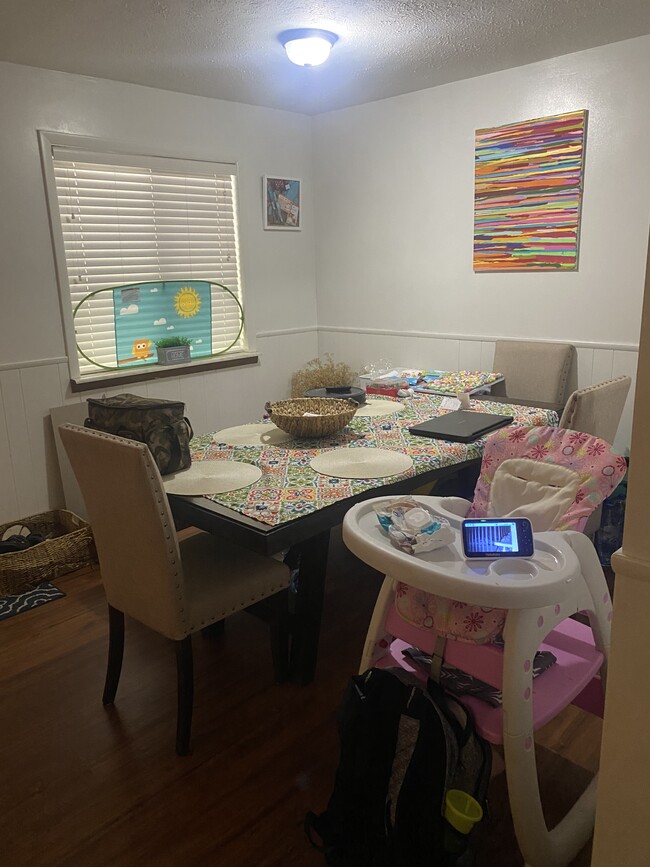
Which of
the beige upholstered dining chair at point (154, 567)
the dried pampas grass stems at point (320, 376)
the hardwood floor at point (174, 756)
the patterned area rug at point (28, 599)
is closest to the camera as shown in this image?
the hardwood floor at point (174, 756)

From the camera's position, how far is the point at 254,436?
96.0 inches

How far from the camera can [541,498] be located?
176cm

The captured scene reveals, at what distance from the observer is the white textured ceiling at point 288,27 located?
2.47m

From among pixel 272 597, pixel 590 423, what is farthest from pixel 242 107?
pixel 272 597

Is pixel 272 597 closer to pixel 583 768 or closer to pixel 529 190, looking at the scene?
pixel 583 768

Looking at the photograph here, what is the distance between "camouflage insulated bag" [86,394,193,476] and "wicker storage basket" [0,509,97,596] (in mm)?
1161

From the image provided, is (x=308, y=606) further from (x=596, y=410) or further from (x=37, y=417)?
(x=37, y=417)

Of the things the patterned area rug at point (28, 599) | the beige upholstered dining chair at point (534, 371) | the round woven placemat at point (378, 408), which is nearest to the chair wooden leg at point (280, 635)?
the round woven placemat at point (378, 408)

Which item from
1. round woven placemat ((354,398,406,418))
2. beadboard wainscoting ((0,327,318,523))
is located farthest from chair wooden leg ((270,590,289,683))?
beadboard wainscoting ((0,327,318,523))

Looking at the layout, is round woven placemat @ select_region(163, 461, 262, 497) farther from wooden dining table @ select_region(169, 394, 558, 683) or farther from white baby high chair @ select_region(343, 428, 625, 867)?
white baby high chair @ select_region(343, 428, 625, 867)

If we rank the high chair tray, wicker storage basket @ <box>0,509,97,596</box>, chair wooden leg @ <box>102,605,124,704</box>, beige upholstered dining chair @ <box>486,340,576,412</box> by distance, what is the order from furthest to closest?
beige upholstered dining chair @ <box>486,340,576,412</box>
wicker storage basket @ <box>0,509,97,596</box>
chair wooden leg @ <box>102,605,124,704</box>
the high chair tray

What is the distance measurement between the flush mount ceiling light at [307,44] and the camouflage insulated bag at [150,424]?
1759mm

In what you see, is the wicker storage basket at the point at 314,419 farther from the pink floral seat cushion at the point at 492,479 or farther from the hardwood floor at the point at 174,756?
the hardwood floor at the point at 174,756

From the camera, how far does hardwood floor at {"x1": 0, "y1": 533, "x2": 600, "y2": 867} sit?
1.56 m
